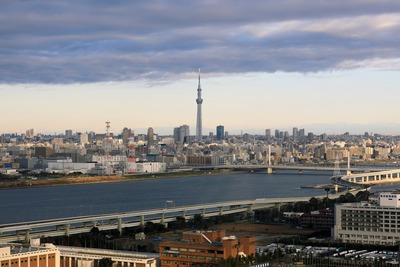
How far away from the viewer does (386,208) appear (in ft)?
34.5

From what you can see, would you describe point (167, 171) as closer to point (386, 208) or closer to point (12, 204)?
point (12, 204)

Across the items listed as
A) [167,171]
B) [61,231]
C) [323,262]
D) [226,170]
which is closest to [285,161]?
[226,170]

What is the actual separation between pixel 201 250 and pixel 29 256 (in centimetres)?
157

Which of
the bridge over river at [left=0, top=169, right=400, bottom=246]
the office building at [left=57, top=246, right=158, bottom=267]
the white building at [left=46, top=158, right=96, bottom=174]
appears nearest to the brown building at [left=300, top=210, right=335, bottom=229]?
the bridge over river at [left=0, top=169, right=400, bottom=246]

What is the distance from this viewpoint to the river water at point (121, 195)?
48.9 ft

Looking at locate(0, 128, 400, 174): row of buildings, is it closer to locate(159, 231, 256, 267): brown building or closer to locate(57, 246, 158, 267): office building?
locate(57, 246, 158, 267): office building

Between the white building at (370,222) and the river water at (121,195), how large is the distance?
16.7ft

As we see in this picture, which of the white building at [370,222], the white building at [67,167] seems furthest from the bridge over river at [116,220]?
the white building at [67,167]

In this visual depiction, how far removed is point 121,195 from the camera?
18672 millimetres

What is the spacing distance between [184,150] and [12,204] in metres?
26.5

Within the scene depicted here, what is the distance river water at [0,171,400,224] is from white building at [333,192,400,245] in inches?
200

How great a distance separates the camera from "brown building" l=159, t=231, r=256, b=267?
778 centimetres

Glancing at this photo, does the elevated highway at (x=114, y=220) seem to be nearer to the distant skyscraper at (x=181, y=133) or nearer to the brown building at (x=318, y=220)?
the brown building at (x=318, y=220)

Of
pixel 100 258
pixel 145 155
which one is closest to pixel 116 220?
pixel 100 258
